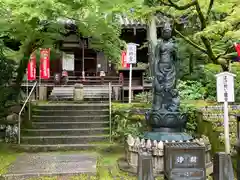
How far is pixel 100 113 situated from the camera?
11.4 meters

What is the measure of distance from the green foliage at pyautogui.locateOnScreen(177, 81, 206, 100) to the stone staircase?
12.9ft

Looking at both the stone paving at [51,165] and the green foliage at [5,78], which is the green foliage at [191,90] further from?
the green foliage at [5,78]

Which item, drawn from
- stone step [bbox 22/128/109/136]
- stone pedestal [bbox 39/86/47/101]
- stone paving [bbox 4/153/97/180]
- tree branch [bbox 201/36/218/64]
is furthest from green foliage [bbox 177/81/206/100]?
stone pedestal [bbox 39/86/47/101]

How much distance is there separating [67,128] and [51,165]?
3131mm

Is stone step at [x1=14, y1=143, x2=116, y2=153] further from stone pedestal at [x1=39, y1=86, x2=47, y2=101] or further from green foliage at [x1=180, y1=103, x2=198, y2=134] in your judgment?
stone pedestal at [x1=39, y1=86, x2=47, y2=101]

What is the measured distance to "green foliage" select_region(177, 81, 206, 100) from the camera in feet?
43.8

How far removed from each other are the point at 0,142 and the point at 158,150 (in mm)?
5640

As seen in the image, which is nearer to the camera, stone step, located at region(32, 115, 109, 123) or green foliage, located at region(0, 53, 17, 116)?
green foliage, located at region(0, 53, 17, 116)

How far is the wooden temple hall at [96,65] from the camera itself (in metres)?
17.8

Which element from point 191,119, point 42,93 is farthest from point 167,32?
point 42,93

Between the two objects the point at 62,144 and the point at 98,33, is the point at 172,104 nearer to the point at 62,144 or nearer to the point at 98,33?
the point at 98,33

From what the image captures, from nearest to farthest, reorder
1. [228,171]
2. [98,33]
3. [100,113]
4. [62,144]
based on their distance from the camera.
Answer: [228,171], [98,33], [62,144], [100,113]

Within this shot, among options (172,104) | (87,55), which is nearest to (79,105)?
(172,104)

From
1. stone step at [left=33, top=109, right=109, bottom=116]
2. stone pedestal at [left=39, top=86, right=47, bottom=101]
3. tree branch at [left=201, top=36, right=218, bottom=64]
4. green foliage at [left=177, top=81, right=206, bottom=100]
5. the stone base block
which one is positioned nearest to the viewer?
the stone base block
